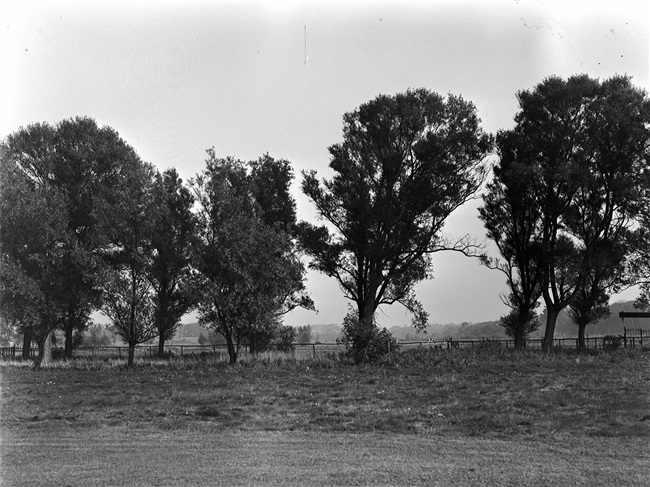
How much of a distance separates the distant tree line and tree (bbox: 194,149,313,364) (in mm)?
71

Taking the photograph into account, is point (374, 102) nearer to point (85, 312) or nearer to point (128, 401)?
point (85, 312)

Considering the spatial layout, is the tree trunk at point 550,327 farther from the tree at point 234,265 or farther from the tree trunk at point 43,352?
the tree trunk at point 43,352

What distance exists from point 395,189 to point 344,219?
3.70 meters

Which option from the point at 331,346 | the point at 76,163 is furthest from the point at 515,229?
the point at 76,163

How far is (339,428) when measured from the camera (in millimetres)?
12844

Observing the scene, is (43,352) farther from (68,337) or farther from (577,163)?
(577,163)

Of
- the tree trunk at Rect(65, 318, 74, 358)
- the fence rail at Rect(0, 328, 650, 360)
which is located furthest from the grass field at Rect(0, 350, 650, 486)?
the tree trunk at Rect(65, 318, 74, 358)

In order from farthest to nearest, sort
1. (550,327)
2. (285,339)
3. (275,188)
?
(275,188) → (550,327) → (285,339)

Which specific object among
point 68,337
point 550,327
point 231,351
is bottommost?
point 231,351

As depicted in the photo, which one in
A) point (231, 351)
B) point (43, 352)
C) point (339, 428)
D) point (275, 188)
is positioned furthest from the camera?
point (275, 188)

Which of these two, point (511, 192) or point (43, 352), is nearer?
point (43, 352)

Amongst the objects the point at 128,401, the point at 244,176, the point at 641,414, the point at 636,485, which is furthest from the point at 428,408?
the point at 244,176

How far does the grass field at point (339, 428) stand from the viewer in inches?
361

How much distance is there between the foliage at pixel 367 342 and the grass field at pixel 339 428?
4.07 metres
